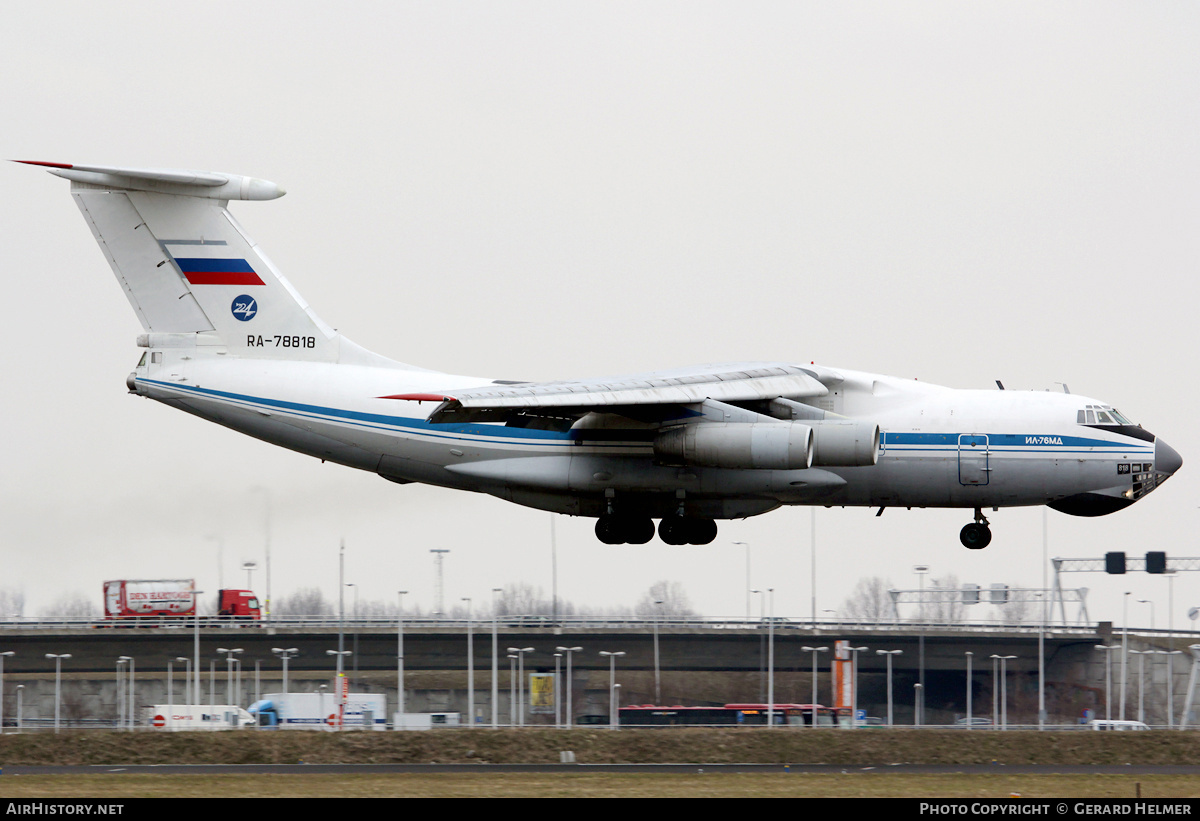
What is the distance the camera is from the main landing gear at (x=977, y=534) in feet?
70.0

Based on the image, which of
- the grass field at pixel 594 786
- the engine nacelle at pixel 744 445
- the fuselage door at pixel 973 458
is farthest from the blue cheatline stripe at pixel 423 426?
the fuselage door at pixel 973 458

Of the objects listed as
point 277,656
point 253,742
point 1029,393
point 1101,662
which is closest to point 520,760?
point 253,742

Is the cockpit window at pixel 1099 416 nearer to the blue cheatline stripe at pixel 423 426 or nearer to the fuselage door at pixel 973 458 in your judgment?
the fuselage door at pixel 973 458

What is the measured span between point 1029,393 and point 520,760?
955 cm

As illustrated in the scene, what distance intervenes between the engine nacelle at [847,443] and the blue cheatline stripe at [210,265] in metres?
9.17

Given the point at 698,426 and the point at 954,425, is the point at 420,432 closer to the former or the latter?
the point at 698,426

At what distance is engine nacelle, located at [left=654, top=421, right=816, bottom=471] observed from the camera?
19266 mm

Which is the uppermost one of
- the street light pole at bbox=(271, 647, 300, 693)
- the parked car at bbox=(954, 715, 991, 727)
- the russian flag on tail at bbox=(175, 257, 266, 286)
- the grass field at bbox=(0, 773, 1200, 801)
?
the russian flag on tail at bbox=(175, 257, 266, 286)

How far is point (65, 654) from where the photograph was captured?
44594 millimetres

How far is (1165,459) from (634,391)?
7637mm

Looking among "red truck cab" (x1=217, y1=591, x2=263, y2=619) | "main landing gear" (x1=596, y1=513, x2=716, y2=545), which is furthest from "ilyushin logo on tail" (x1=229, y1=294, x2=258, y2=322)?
"red truck cab" (x1=217, y1=591, x2=263, y2=619)

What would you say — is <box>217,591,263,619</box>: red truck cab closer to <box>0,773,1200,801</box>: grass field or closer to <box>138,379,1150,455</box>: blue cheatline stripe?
<box>138,379,1150,455</box>: blue cheatline stripe

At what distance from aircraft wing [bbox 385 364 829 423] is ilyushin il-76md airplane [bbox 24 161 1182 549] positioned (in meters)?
0.04
